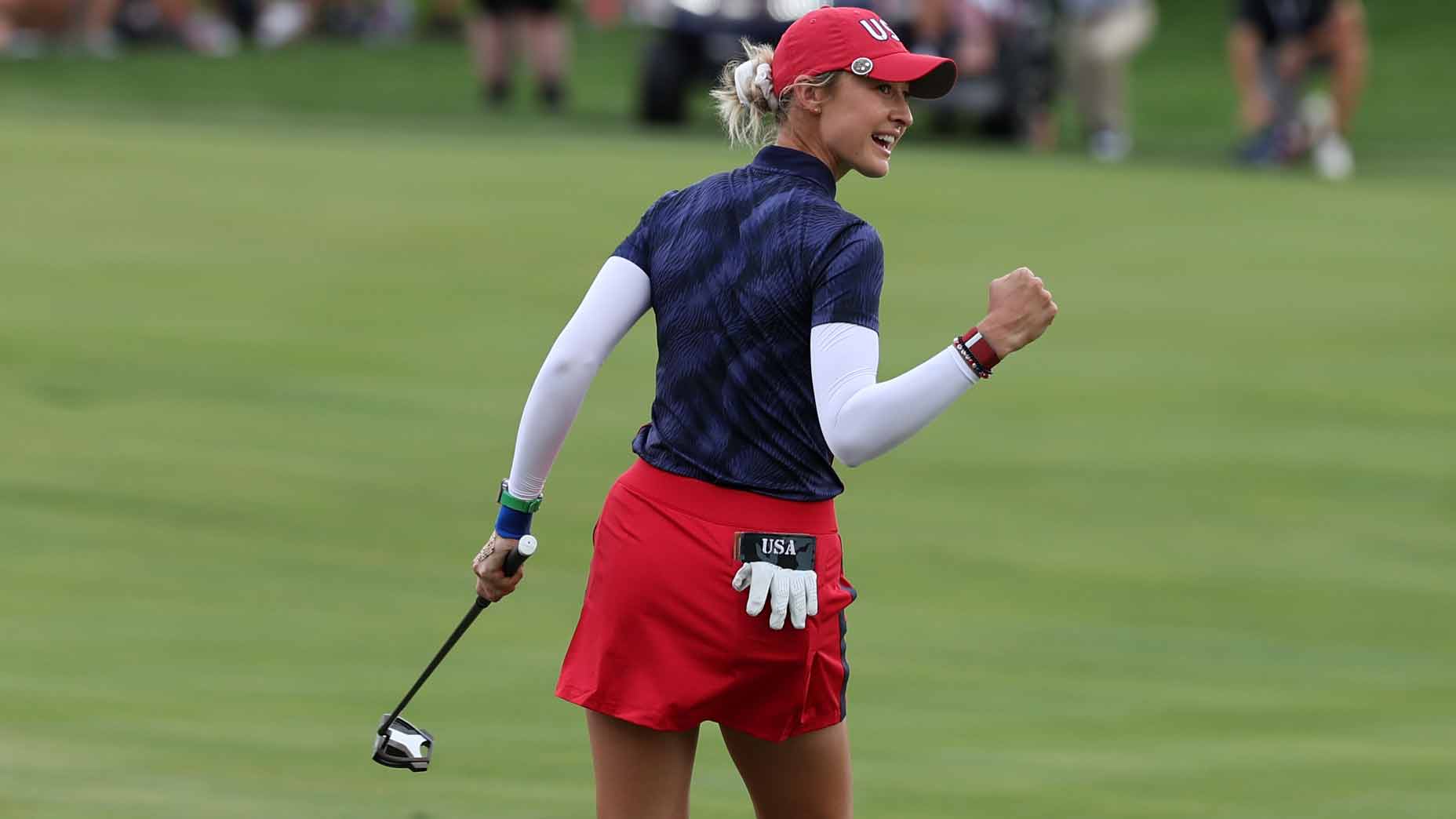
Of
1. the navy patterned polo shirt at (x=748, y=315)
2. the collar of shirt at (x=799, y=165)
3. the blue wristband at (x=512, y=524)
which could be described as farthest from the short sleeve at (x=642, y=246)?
the blue wristband at (x=512, y=524)

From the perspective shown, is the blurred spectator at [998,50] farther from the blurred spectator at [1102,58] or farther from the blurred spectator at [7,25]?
the blurred spectator at [7,25]

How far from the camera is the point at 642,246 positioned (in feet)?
15.4

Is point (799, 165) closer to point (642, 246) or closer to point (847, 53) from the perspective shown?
point (847, 53)

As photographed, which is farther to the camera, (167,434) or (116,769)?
(167,434)

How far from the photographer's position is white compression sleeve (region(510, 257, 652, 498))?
4.71 m

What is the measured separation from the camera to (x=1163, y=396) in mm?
13141

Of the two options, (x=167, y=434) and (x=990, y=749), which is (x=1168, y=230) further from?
(x=990, y=749)

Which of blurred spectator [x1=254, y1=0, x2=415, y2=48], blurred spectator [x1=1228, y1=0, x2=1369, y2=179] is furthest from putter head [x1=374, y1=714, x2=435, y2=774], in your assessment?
blurred spectator [x1=254, y1=0, x2=415, y2=48]

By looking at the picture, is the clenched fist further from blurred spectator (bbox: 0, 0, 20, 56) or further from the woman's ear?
blurred spectator (bbox: 0, 0, 20, 56)

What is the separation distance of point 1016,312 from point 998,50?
18685 millimetres

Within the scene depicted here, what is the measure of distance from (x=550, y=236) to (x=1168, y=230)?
4327 mm

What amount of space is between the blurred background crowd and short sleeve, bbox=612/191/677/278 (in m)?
15.1

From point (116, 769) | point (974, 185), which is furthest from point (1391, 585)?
point (974, 185)

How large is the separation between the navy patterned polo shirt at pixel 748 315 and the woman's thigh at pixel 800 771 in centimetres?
47
